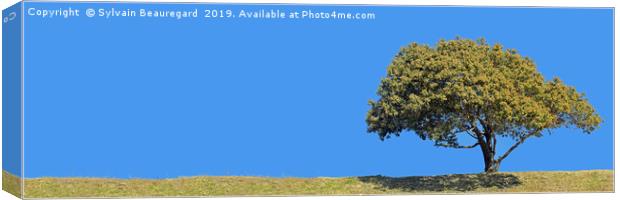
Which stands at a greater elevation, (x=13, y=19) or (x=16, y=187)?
(x=13, y=19)

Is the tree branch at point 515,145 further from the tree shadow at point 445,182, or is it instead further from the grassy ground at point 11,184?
the grassy ground at point 11,184

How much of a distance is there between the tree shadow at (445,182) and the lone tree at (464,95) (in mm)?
873

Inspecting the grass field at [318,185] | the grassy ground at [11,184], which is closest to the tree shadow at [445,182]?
the grass field at [318,185]

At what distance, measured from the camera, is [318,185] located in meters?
29.1

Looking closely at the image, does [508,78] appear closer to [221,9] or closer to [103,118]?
[221,9]

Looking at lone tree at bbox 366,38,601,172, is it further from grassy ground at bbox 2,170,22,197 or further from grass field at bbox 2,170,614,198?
grassy ground at bbox 2,170,22,197

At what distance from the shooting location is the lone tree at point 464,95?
2869 cm

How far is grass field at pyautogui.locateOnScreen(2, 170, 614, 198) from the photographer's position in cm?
2791

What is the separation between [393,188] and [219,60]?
5373 mm

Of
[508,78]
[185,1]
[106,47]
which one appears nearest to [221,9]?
[185,1]

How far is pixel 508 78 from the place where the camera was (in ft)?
95.6

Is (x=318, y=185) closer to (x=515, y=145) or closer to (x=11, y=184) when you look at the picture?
(x=515, y=145)

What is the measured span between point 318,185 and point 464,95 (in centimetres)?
414

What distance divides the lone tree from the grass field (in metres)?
1.06
